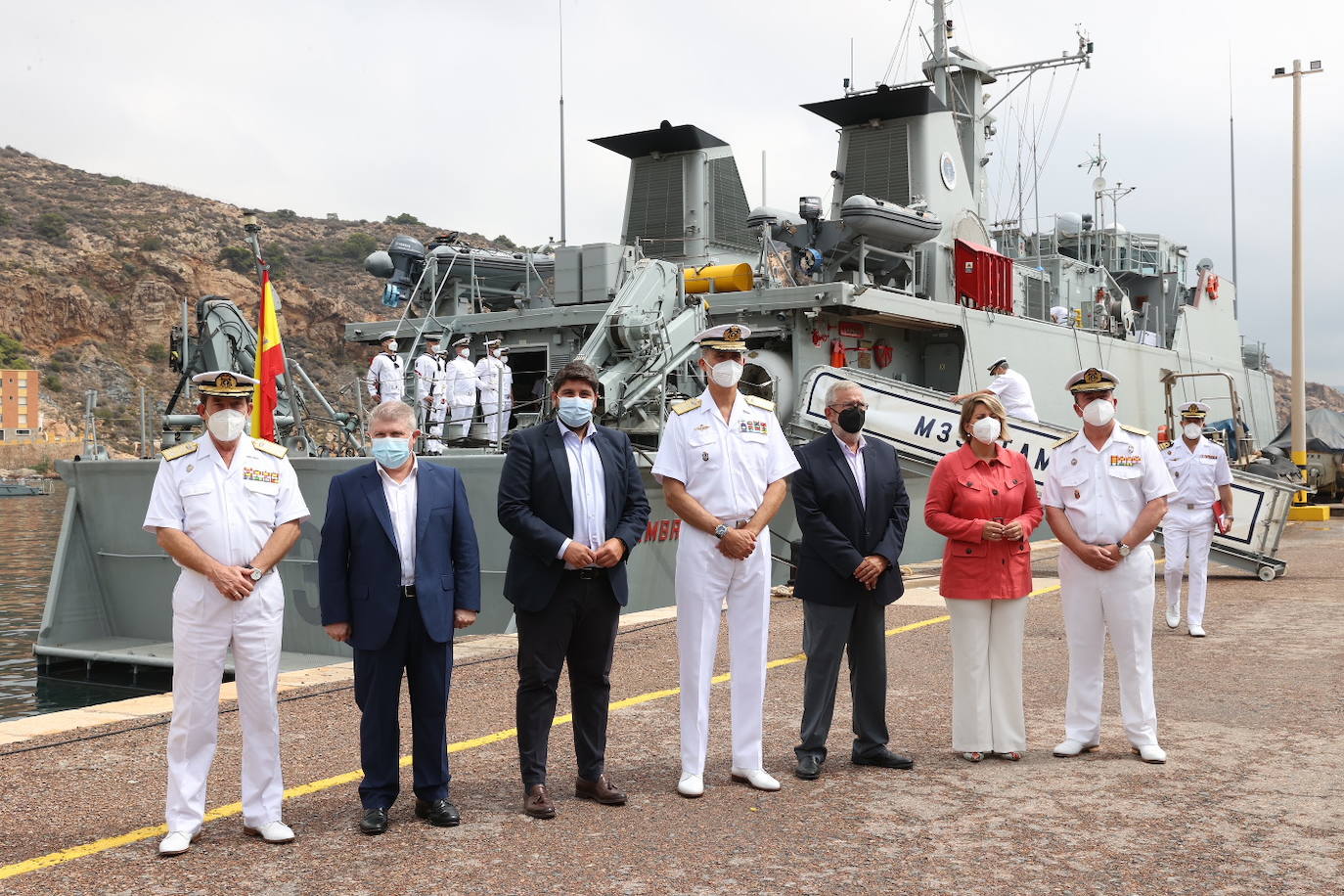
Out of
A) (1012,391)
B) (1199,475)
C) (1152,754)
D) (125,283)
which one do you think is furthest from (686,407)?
(125,283)

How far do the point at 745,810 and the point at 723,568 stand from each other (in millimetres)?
978

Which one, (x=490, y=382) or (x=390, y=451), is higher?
(x=490, y=382)

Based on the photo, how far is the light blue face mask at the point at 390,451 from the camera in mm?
4797

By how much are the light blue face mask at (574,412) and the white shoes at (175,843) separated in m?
2.03

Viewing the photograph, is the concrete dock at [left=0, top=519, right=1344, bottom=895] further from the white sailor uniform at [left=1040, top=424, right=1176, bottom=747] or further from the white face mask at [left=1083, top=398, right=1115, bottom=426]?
the white face mask at [left=1083, top=398, right=1115, bottom=426]

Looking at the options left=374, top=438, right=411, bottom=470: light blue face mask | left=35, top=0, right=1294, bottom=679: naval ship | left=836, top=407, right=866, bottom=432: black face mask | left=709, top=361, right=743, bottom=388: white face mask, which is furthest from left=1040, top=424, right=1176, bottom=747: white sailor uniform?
left=35, top=0, right=1294, bottom=679: naval ship

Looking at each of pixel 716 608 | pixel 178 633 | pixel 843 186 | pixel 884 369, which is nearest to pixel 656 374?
pixel 884 369

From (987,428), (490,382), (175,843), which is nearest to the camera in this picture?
(175,843)

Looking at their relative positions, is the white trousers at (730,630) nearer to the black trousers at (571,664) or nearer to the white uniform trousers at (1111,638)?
the black trousers at (571,664)

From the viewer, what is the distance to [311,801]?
505cm

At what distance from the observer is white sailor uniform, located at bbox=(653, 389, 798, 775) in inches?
208

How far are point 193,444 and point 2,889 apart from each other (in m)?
1.59

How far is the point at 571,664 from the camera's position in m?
5.16

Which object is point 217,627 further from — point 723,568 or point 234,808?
point 723,568
